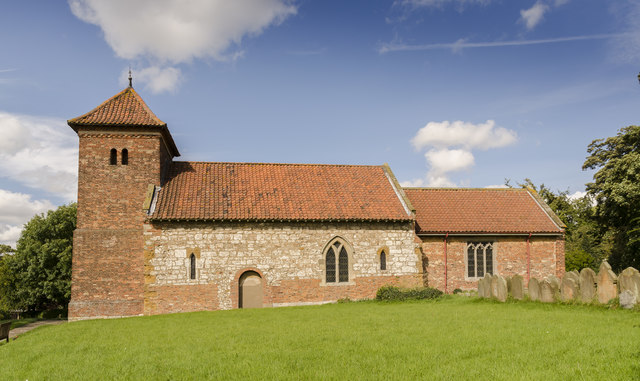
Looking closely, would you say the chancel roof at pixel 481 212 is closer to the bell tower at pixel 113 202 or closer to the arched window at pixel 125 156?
the bell tower at pixel 113 202

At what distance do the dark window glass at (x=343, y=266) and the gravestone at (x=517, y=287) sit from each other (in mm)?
8179

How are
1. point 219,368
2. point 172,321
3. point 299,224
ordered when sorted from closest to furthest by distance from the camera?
point 219,368
point 172,321
point 299,224

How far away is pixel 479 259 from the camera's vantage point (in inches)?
1015

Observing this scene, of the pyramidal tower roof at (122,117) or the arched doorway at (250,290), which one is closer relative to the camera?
the arched doorway at (250,290)

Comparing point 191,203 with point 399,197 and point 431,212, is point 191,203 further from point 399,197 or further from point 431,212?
point 431,212

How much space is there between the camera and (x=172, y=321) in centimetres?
1698

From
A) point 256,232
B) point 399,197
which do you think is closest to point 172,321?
point 256,232

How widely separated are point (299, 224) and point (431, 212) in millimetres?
8856

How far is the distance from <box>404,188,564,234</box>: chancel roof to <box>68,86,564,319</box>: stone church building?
0.14m

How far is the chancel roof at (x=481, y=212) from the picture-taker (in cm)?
2573

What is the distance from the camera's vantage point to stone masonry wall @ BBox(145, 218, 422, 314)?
21188mm

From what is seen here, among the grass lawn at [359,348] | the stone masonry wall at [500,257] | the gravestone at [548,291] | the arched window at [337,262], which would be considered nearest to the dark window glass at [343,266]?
the arched window at [337,262]

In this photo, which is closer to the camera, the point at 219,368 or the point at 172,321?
the point at 219,368

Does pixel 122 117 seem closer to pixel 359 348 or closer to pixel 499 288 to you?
pixel 359 348
